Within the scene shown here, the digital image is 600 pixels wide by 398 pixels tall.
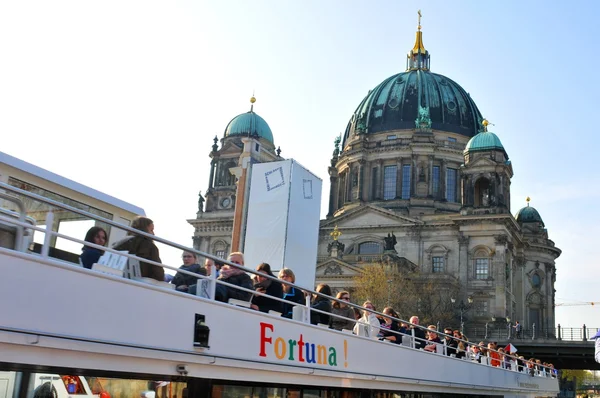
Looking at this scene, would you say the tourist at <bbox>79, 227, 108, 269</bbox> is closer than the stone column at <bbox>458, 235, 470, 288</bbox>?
Yes

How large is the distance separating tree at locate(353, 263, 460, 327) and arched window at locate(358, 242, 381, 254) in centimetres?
690

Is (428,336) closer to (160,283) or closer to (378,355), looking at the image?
(378,355)

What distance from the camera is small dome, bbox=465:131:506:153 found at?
67188mm

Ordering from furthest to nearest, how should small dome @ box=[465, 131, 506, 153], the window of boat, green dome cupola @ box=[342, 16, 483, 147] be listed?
green dome cupola @ box=[342, 16, 483, 147]
small dome @ box=[465, 131, 506, 153]
the window of boat

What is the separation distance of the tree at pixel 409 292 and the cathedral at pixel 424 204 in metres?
0.99

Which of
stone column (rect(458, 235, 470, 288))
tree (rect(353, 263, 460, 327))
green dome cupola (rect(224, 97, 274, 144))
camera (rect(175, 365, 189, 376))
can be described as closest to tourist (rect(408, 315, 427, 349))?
camera (rect(175, 365, 189, 376))

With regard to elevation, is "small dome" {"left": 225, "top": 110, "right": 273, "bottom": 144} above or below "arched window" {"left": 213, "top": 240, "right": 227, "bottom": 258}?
above

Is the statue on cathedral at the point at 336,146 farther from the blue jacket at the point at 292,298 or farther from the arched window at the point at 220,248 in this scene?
the blue jacket at the point at 292,298

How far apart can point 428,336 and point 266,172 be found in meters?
6.29

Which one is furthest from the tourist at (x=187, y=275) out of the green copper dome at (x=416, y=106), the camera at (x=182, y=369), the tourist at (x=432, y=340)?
the green copper dome at (x=416, y=106)

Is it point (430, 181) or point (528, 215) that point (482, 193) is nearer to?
point (430, 181)

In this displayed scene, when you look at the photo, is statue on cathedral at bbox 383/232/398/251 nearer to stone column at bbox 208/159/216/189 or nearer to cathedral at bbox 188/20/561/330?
cathedral at bbox 188/20/561/330

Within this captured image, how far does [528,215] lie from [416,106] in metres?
20.5

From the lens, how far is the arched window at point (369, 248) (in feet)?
226
